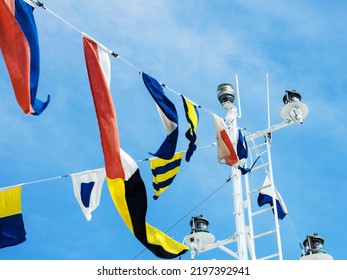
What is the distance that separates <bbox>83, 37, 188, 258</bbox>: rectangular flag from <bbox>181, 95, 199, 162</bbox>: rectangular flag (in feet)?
6.35

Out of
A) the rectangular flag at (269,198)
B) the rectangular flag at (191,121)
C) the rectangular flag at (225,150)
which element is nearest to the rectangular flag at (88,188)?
the rectangular flag at (191,121)

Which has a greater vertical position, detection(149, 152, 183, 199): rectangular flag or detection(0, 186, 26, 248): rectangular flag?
detection(149, 152, 183, 199): rectangular flag

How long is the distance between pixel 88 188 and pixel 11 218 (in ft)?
5.16

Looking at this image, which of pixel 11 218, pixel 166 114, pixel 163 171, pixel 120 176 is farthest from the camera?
pixel 163 171

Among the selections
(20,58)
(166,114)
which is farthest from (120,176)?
(166,114)

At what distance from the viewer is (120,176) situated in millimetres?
9922

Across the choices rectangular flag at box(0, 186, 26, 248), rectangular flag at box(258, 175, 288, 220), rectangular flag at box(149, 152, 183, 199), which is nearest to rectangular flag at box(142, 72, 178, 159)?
rectangular flag at box(149, 152, 183, 199)

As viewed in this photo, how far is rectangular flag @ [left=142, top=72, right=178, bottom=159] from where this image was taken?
39.3 feet

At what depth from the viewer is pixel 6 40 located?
9.16 metres

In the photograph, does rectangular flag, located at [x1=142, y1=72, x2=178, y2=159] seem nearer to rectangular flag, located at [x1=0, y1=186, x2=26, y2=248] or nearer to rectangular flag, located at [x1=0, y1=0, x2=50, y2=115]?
rectangular flag, located at [x1=0, y1=186, x2=26, y2=248]

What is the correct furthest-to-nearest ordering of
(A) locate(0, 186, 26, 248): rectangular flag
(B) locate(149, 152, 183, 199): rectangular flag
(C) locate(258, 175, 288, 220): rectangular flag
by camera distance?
→ (C) locate(258, 175, 288, 220): rectangular flag
(B) locate(149, 152, 183, 199): rectangular flag
(A) locate(0, 186, 26, 248): rectangular flag

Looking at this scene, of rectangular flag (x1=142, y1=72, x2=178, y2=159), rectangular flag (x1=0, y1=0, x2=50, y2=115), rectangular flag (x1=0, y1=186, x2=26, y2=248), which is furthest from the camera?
rectangular flag (x1=142, y1=72, x2=178, y2=159)

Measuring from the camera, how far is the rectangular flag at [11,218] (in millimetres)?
11656

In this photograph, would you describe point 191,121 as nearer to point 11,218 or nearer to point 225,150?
point 225,150
